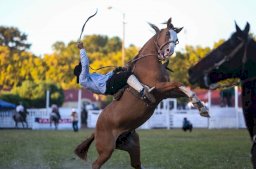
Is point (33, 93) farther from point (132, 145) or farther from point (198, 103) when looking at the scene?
point (198, 103)

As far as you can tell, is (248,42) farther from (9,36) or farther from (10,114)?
(9,36)

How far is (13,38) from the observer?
8950 centimetres

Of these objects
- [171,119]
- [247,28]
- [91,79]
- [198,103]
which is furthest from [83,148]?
[171,119]

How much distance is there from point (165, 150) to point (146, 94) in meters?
9.88

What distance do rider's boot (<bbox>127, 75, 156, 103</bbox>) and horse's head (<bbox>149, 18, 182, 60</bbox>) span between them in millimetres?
714

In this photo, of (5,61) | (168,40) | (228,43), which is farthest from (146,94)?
(5,61)

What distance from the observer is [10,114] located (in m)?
44.2

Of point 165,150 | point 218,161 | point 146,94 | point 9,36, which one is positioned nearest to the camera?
point 146,94

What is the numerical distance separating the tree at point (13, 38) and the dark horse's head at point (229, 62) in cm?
8234

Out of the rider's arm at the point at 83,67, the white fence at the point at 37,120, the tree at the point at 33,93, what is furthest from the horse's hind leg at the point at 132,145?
the tree at the point at 33,93

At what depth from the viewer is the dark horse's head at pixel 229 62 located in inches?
338

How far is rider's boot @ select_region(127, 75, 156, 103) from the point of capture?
10.8 metres

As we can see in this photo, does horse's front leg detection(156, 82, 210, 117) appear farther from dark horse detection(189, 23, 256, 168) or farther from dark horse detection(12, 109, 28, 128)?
dark horse detection(12, 109, 28, 128)

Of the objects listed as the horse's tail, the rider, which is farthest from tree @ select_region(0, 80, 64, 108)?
the rider
